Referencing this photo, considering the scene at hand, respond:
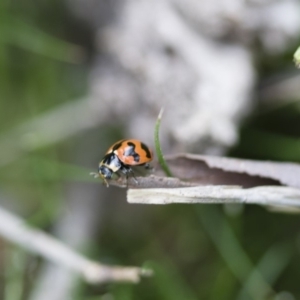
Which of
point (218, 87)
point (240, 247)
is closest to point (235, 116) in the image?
point (218, 87)

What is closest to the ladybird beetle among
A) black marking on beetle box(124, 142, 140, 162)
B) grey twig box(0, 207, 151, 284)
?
black marking on beetle box(124, 142, 140, 162)

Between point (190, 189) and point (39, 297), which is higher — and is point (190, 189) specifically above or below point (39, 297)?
below

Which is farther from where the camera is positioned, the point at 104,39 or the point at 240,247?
the point at 104,39

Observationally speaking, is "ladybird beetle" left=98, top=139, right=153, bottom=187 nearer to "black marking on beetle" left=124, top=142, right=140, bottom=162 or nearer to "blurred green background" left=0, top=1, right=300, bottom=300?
"black marking on beetle" left=124, top=142, right=140, bottom=162

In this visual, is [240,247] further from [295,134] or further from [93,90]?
[93,90]

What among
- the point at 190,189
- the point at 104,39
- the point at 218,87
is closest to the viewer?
the point at 190,189

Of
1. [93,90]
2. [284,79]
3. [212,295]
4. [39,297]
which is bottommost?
[212,295]

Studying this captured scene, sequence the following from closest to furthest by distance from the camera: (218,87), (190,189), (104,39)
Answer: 1. (190,189)
2. (218,87)
3. (104,39)

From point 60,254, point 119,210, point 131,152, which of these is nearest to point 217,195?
point 131,152
